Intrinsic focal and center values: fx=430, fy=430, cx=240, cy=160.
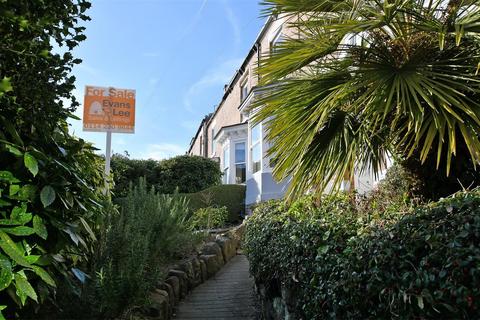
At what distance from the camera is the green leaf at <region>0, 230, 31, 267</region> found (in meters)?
1.58

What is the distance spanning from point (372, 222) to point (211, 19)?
6.74 meters

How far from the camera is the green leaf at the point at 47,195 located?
1786mm

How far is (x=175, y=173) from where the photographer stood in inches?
725

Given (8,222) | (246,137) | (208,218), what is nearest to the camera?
(8,222)

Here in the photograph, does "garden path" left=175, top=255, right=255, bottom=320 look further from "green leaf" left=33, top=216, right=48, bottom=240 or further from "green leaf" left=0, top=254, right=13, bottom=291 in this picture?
"green leaf" left=0, top=254, right=13, bottom=291

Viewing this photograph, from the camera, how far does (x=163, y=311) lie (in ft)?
19.5

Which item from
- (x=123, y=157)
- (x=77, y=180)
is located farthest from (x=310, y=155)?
(x=123, y=157)

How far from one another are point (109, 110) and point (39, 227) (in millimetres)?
6209

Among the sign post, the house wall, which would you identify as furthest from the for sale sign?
the house wall

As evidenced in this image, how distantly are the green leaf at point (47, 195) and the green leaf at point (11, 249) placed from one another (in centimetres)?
20

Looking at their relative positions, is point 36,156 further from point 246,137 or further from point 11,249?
point 246,137

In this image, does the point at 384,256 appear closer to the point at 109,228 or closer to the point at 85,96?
the point at 109,228

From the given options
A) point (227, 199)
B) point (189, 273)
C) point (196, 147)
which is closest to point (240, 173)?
point (227, 199)

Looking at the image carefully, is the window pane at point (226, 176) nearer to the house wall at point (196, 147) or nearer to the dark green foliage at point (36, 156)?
the house wall at point (196, 147)
